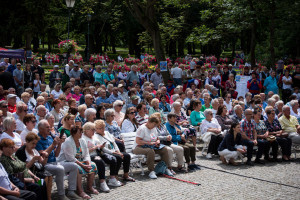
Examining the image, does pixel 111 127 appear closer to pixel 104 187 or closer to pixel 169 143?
pixel 169 143

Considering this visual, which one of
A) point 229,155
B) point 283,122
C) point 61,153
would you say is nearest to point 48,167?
point 61,153

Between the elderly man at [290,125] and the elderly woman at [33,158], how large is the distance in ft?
21.6

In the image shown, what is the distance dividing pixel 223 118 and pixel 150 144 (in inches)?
120

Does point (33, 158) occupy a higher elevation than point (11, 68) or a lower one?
lower

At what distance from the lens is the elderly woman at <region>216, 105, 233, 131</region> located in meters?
10.4

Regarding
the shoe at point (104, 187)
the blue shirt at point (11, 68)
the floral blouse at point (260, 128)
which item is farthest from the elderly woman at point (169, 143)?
the blue shirt at point (11, 68)

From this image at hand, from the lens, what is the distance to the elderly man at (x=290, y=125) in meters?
10.3

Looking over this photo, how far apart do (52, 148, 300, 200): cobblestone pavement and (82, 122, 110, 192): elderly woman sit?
0.27 meters

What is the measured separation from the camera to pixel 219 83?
17.0 metres

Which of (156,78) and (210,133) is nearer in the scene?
(210,133)

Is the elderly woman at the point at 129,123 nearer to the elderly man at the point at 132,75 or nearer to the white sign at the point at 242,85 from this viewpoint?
the elderly man at the point at 132,75

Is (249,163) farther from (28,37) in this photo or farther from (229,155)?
(28,37)

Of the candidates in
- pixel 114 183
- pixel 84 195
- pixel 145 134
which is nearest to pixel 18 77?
pixel 145 134

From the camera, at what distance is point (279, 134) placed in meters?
10.1
